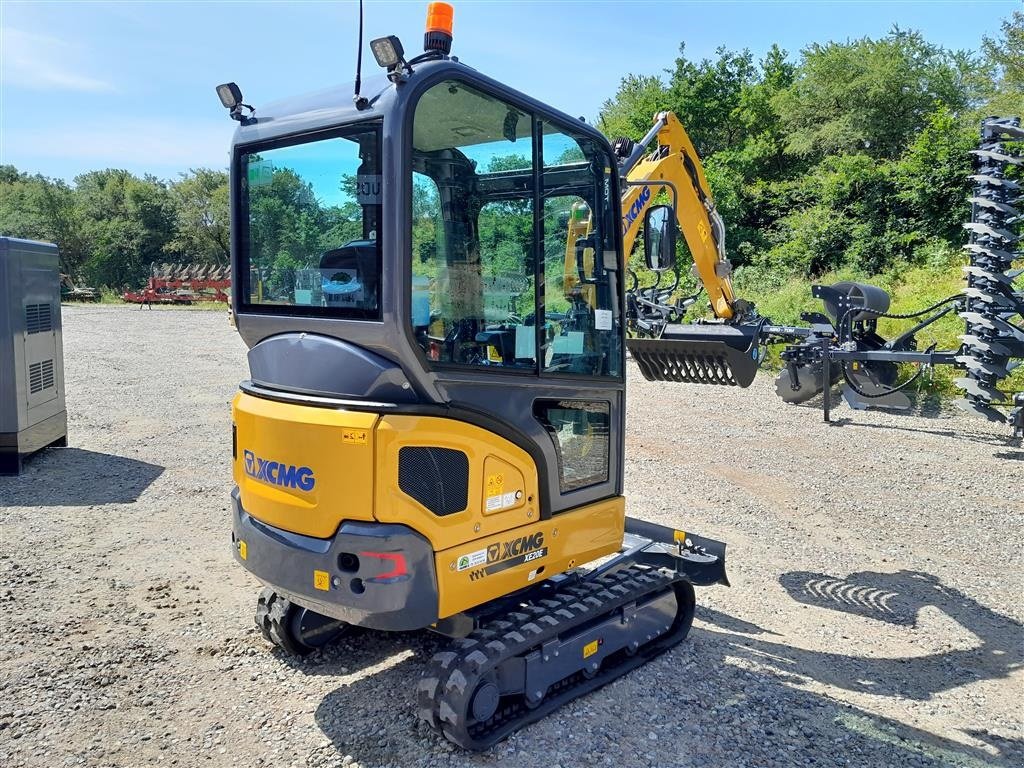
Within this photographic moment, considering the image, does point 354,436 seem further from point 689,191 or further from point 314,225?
point 689,191

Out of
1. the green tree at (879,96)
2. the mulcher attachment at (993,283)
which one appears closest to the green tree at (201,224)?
the green tree at (879,96)

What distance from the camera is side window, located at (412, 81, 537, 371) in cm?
319

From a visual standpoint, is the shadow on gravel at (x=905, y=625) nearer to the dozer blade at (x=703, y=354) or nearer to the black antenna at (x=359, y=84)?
the dozer blade at (x=703, y=354)

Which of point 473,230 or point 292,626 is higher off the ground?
point 473,230

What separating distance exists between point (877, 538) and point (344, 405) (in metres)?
4.86

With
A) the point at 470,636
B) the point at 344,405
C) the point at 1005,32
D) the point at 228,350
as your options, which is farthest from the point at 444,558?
the point at 1005,32

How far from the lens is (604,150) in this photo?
3969mm

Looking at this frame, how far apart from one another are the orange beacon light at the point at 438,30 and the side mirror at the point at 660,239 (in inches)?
60.1

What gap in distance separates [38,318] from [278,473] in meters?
6.68

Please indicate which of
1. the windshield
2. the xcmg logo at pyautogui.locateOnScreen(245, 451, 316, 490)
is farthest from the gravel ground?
the windshield

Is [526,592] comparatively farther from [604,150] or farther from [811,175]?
[811,175]

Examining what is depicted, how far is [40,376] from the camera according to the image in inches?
334

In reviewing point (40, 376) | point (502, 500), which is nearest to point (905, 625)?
point (502, 500)

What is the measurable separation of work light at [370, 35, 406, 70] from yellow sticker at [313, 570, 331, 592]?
2.00m
